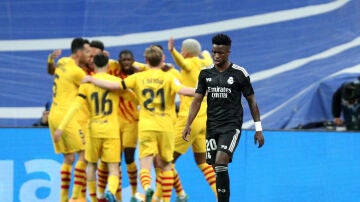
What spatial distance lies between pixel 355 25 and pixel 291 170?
9.83 ft

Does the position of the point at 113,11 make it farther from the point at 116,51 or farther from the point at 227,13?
the point at 227,13

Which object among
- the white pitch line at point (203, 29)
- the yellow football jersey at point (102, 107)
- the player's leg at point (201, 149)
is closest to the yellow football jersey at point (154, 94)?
the yellow football jersey at point (102, 107)

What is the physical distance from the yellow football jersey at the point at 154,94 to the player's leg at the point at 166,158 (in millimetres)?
114

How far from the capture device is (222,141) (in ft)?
39.5

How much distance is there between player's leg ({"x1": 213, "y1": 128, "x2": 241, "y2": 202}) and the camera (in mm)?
11938

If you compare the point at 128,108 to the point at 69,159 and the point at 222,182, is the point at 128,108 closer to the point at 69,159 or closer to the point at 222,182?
the point at 69,159

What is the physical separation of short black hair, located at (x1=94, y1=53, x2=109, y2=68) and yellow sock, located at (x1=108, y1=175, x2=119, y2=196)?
1.38 metres

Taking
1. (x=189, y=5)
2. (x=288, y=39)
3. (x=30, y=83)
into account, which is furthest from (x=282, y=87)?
(x=30, y=83)

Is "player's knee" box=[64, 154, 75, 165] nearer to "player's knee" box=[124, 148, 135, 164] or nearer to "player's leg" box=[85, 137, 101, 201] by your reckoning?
"player's leg" box=[85, 137, 101, 201]

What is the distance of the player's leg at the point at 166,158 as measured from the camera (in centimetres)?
1359

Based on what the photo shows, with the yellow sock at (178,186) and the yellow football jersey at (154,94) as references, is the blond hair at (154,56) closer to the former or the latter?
the yellow football jersey at (154,94)

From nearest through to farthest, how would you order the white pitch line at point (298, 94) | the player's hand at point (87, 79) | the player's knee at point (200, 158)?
the player's hand at point (87, 79) → the player's knee at point (200, 158) → the white pitch line at point (298, 94)

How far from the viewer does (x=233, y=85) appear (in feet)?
39.5

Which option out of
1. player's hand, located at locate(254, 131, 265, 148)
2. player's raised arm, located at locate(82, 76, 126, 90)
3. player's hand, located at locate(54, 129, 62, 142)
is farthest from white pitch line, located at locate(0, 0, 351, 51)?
player's hand, located at locate(254, 131, 265, 148)
